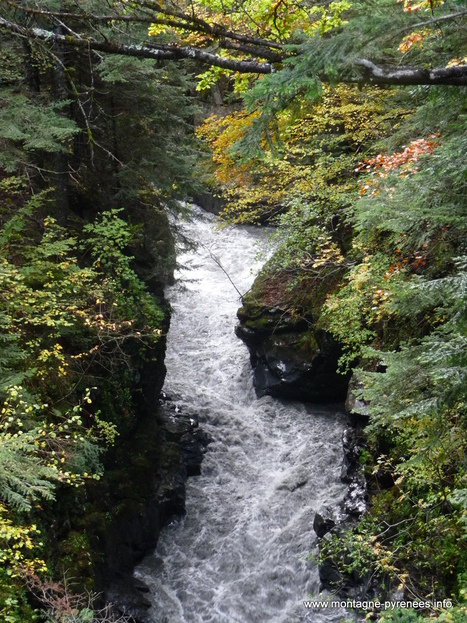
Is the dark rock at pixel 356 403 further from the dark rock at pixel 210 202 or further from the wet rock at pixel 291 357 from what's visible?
the dark rock at pixel 210 202

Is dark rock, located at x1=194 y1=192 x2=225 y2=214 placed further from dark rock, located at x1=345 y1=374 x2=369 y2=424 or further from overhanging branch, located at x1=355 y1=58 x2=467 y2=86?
overhanging branch, located at x1=355 y1=58 x2=467 y2=86

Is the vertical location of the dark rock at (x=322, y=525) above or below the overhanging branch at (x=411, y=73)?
below

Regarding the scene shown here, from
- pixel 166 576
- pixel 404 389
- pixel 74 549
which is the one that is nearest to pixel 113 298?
pixel 74 549

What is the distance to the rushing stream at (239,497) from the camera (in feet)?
30.8

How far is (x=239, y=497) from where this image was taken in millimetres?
11867

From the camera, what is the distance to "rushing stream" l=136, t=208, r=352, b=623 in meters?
9.40

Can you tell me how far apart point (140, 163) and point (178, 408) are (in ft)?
22.1

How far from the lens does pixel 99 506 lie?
8.94 m

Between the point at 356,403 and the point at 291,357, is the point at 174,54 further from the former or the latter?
the point at 291,357

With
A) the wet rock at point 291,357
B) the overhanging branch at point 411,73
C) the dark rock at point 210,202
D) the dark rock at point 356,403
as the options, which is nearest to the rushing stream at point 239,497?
the wet rock at point 291,357

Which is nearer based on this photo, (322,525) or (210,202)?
(322,525)

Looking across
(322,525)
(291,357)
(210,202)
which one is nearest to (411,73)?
(322,525)

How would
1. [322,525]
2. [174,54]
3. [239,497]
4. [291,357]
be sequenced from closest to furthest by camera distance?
[174,54]
[322,525]
[239,497]
[291,357]

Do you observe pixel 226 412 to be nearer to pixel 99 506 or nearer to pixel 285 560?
pixel 285 560
